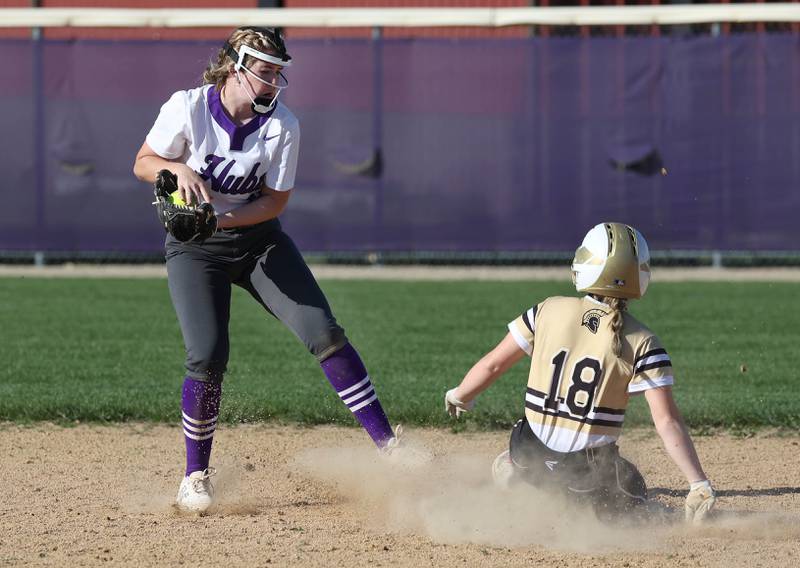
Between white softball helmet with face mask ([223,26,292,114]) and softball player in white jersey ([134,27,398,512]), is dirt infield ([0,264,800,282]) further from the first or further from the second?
white softball helmet with face mask ([223,26,292,114])

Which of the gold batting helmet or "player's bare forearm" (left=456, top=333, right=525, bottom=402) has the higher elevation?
the gold batting helmet

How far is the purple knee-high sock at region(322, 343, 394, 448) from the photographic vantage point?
525 cm

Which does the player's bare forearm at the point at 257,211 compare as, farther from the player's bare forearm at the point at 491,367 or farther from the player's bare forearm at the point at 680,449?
the player's bare forearm at the point at 680,449

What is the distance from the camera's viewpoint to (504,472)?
16.1 feet

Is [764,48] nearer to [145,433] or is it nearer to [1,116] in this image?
[1,116]

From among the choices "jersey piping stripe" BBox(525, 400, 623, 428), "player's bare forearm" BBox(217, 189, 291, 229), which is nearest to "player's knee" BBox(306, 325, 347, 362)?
"player's bare forearm" BBox(217, 189, 291, 229)

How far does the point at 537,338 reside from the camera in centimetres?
464

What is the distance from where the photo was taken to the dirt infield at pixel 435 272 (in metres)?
13.1

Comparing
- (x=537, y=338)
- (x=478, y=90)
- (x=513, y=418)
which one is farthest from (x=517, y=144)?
(x=537, y=338)

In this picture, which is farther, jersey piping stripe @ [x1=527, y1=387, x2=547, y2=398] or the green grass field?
the green grass field

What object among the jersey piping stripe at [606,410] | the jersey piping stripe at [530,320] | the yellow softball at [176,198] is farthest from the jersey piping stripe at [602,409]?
the yellow softball at [176,198]

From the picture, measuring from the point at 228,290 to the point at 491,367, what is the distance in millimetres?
1174

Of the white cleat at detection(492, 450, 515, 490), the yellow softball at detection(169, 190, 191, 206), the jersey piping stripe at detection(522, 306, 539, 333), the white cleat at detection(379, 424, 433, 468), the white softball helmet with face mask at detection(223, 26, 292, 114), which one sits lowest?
the white cleat at detection(379, 424, 433, 468)

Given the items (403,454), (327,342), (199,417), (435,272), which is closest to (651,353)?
(403,454)
